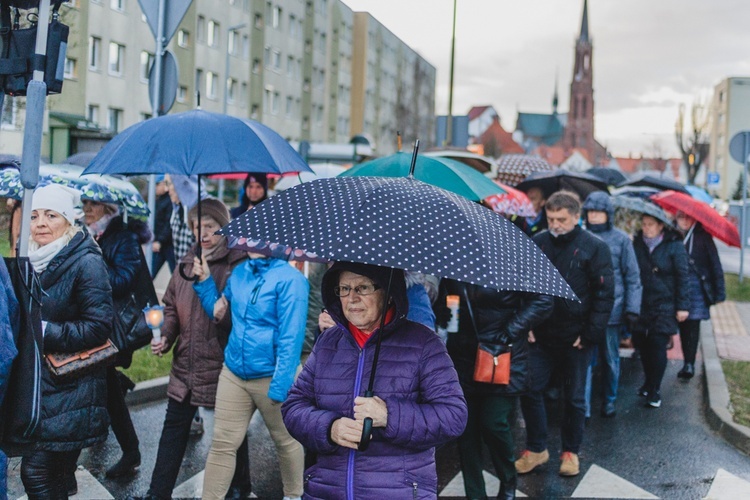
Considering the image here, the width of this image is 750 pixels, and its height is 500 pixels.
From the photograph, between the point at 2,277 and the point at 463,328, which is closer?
the point at 2,277

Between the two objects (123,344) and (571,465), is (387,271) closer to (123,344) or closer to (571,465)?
(123,344)

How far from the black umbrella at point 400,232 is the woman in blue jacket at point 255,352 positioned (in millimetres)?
1520

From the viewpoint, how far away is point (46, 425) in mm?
4281

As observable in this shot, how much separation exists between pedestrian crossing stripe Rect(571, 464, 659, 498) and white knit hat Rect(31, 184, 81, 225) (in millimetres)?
3683

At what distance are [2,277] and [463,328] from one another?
3.23 m

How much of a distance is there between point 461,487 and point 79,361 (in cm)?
287

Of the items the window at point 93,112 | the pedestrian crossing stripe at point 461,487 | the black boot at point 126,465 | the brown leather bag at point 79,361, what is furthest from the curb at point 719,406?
the window at point 93,112

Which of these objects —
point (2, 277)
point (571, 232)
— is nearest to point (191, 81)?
point (571, 232)

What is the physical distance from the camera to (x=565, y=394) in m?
6.56

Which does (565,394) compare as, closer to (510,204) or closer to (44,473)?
(510,204)

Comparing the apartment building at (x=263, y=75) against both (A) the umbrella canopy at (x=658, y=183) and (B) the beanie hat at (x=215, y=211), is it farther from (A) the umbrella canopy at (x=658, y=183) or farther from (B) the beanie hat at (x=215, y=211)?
(A) the umbrella canopy at (x=658, y=183)

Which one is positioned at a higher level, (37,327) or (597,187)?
(597,187)

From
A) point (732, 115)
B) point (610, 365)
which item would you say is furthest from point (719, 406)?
point (732, 115)

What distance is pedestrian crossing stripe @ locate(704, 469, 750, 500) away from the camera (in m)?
6.03
